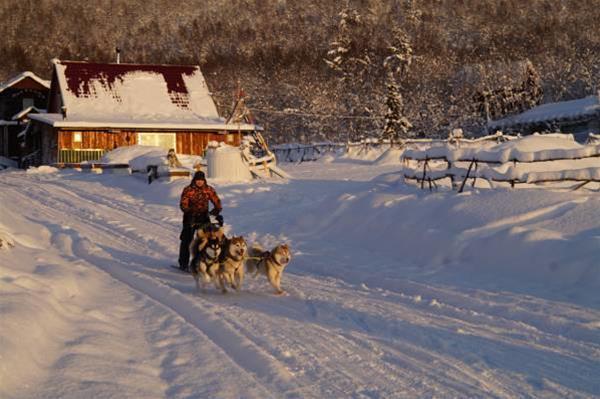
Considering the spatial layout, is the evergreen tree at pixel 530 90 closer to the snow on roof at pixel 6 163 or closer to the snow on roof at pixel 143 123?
the snow on roof at pixel 143 123

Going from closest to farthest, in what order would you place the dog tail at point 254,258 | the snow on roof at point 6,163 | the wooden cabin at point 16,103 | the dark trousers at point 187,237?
the dog tail at point 254,258
the dark trousers at point 187,237
the snow on roof at point 6,163
the wooden cabin at point 16,103

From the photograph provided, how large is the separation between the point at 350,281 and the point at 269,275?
1.33 metres

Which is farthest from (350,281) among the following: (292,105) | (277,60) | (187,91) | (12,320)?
(277,60)

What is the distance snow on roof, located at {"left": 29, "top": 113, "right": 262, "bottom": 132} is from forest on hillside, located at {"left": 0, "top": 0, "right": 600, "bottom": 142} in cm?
1260

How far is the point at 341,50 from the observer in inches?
2542

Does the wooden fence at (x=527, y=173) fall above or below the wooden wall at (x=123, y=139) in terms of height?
below

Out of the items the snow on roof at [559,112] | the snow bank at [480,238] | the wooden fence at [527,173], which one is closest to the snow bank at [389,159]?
the snow on roof at [559,112]

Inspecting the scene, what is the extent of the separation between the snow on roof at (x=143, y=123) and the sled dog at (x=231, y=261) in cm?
2583

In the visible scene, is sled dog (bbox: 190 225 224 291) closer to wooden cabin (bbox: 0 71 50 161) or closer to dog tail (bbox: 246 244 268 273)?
dog tail (bbox: 246 244 268 273)

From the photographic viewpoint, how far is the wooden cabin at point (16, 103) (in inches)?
1900

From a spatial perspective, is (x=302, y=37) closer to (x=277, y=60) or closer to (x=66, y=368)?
(x=277, y=60)

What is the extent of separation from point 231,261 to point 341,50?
5814 centimetres

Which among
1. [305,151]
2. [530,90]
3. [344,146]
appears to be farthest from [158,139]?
[530,90]

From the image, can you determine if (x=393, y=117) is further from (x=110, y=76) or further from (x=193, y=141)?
(x=110, y=76)
